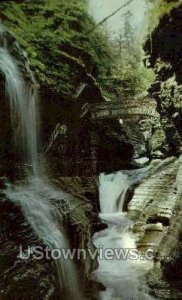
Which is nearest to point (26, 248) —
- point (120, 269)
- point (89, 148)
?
point (120, 269)

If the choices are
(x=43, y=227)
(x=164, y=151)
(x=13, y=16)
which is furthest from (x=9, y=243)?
(x=13, y=16)

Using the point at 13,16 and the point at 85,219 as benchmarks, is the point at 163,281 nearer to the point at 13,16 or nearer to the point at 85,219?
the point at 85,219

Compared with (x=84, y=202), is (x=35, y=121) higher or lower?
higher

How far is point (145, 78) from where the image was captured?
8.86 ft

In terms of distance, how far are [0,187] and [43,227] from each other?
0.48m

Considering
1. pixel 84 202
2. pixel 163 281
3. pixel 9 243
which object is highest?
pixel 84 202

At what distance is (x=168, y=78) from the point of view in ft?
9.22

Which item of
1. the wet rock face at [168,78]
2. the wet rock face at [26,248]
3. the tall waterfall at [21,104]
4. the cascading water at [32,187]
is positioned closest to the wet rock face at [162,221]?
the wet rock face at [168,78]

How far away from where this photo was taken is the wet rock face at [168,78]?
2650mm

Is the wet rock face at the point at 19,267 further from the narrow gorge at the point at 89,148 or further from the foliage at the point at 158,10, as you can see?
the foliage at the point at 158,10

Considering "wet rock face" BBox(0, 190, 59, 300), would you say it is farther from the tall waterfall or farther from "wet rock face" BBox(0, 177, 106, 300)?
the tall waterfall

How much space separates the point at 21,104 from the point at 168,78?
124cm

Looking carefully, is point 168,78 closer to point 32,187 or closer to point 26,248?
point 32,187

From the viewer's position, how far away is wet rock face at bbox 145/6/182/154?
2.65 metres
